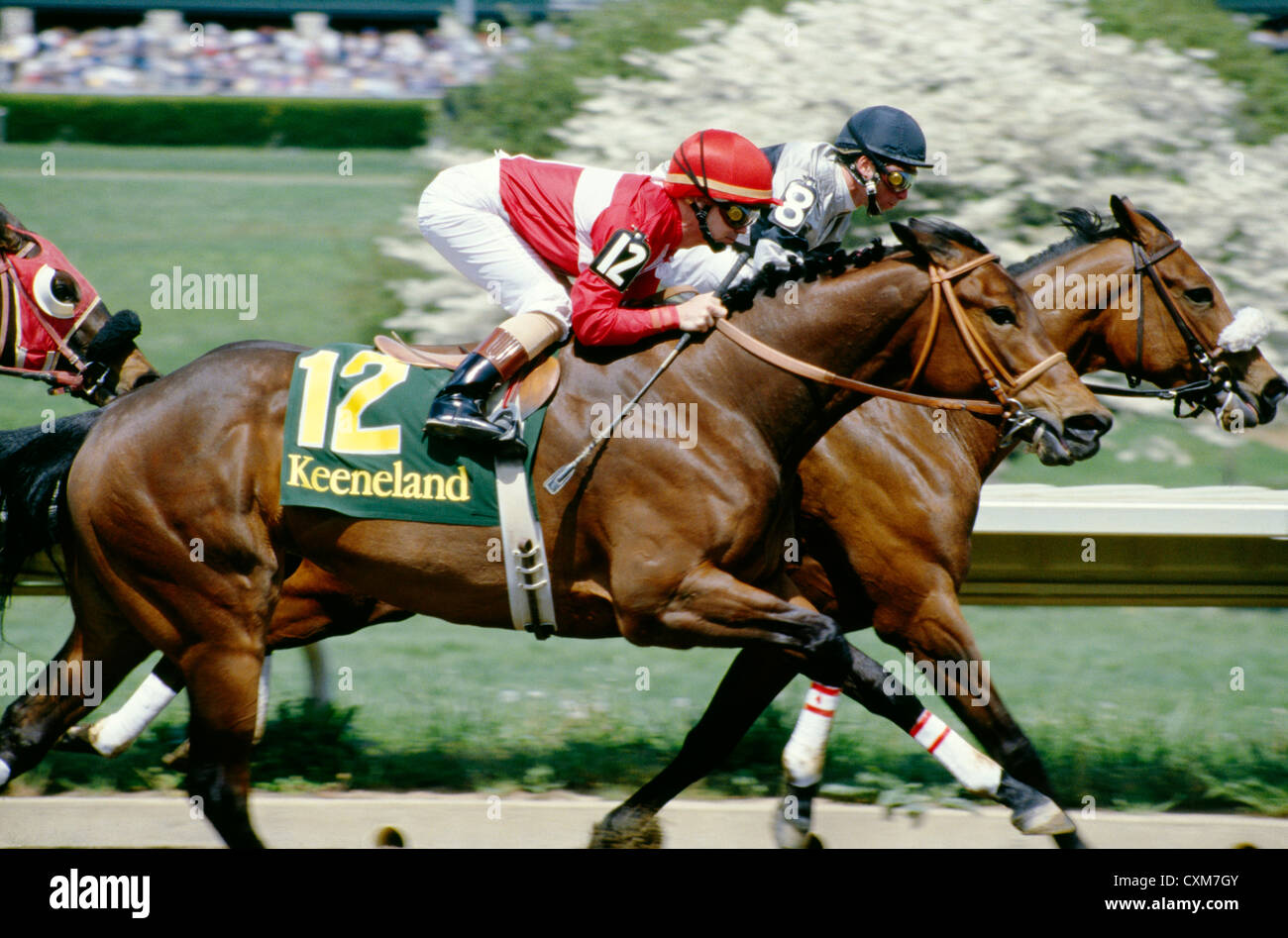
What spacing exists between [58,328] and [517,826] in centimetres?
225

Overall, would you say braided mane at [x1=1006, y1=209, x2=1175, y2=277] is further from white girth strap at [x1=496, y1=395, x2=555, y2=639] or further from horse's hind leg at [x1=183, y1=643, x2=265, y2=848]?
horse's hind leg at [x1=183, y1=643, x2=265, y2=848]

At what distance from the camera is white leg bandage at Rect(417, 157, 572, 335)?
14.8ft

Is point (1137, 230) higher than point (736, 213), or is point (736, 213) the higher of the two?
point (736, 213)

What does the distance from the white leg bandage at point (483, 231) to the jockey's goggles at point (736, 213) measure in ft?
2.02

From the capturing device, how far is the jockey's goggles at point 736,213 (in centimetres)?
408

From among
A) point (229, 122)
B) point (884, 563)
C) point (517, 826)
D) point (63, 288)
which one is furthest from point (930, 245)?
point (229, 122)

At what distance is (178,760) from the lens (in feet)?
17.4

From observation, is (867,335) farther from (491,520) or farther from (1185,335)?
(1185,335)

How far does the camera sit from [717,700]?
15.6 feet

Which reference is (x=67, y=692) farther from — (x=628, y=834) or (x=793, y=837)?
(x=793, y=837)

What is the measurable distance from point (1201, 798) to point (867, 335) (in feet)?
7.43
